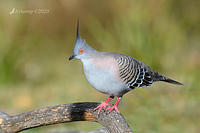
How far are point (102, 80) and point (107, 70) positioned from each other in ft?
0.31

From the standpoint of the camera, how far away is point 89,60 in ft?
9.55

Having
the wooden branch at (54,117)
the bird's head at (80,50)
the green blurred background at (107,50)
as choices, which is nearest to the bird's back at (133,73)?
the bird's head at (80,50)

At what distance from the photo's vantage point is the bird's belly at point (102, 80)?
2.80 meters

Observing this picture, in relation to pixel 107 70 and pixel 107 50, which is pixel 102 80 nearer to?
pixel 107 70

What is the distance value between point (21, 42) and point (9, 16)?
77 centimetres

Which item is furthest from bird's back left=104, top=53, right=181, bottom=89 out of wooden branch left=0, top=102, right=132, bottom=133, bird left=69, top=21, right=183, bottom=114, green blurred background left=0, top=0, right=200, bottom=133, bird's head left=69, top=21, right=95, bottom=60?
green blurred background left=0, top=0, right=200, bottom=133

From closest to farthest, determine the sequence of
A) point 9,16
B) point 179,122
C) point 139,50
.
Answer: point 179,122 < point 139,50 < point 9,16

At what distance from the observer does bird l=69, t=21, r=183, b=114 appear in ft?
9.25

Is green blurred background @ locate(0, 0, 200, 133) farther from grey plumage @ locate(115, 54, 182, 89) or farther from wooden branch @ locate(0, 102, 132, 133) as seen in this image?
wooden branch @ locate(0, 102, 132, 133)

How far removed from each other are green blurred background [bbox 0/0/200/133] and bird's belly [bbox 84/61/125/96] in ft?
Answer: 6.23

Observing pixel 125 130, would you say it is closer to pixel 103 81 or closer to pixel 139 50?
pixel 103 81

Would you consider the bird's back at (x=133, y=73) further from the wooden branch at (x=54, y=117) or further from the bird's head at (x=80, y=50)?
the wooden branch at (x=54, y=117)

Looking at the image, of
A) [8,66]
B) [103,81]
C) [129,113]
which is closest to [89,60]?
[103,81]

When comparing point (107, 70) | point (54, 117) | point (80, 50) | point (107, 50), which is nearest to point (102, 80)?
point (107, 70)
